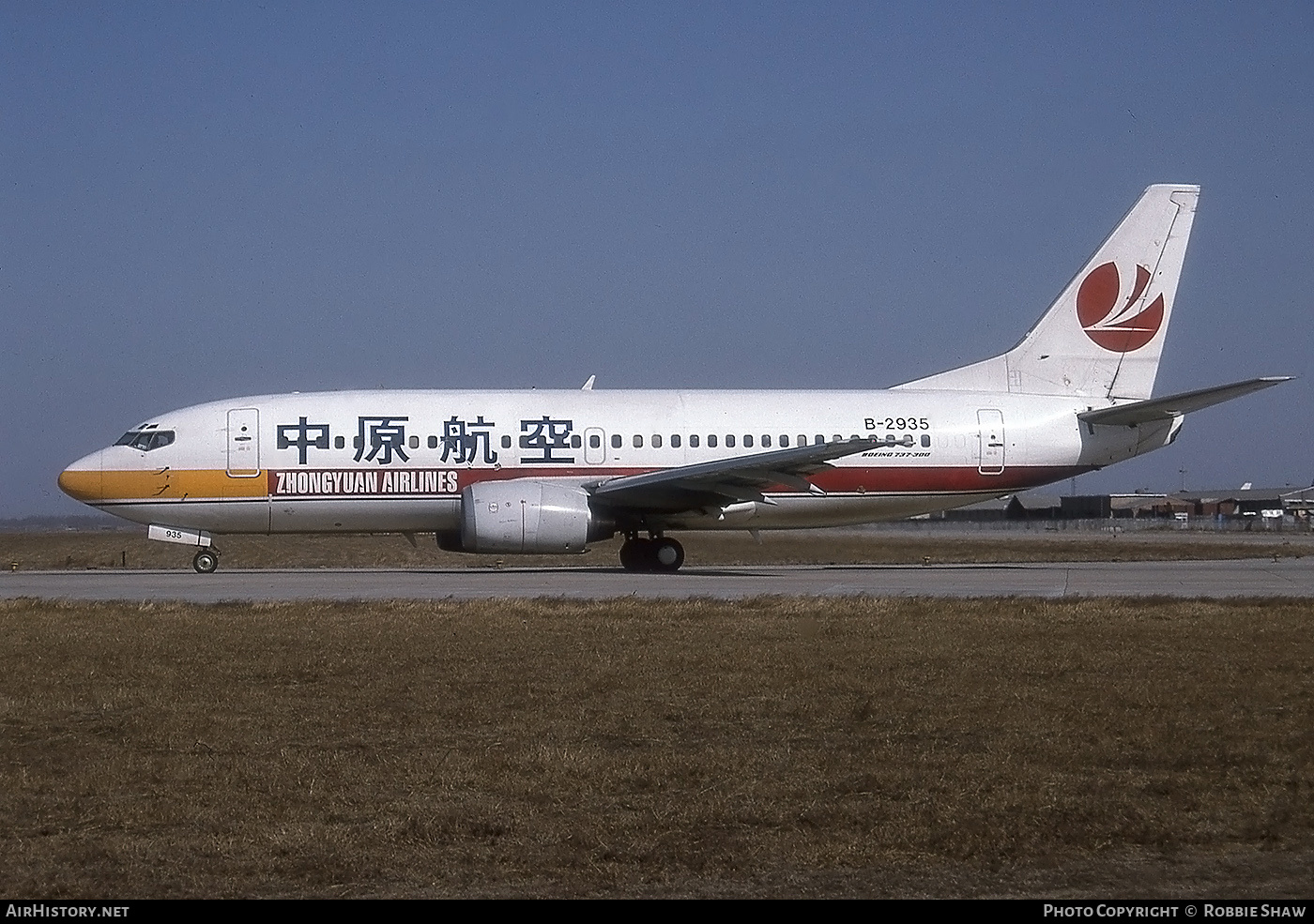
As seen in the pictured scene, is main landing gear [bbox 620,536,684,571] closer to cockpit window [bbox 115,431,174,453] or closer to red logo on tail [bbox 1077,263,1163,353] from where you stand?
cockpit window [bbox 115,431,174,453]

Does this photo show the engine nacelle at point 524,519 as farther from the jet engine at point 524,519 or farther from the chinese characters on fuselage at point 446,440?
the chinese characters on fuselage at point 446,440

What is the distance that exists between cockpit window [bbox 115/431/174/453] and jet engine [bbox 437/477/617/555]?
5749 mm

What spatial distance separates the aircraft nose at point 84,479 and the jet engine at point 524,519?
6.85 m

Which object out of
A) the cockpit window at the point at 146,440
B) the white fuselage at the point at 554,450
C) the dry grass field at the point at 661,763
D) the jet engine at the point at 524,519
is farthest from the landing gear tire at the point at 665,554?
the dry grass field at the point at 661,763

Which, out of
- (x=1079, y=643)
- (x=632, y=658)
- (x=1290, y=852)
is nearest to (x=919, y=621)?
(x=1079, y=643)

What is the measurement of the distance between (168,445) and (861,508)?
13241 millimetres

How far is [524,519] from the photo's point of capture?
79.8 feet

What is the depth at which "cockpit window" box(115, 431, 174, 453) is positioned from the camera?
25.7m

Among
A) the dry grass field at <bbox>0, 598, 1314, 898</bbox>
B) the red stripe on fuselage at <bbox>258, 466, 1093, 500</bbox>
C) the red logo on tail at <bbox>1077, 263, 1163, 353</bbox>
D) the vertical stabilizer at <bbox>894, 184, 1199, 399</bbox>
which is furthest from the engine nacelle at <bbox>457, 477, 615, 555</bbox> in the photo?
the red logo on tail at <bbox>1077, 263, 1163, 353</bbox>

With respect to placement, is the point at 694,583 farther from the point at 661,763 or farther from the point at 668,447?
the point at 661,763

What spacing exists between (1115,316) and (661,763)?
76.6ft

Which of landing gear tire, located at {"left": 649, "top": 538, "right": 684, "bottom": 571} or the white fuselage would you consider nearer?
the white fuselage

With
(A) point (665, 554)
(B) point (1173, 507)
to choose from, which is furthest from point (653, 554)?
(B) point (1173, 507)
